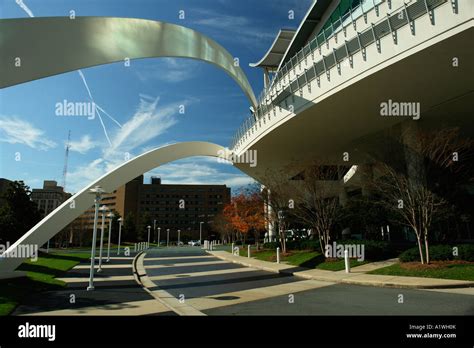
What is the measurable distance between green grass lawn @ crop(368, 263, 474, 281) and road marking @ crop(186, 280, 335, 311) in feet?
11.0

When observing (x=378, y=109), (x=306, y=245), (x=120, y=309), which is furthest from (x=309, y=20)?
(x=120, y=309)

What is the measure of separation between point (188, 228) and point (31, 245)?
110 meters

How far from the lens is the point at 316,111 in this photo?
74.5ft

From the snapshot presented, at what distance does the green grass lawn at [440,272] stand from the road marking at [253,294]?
3339 mm

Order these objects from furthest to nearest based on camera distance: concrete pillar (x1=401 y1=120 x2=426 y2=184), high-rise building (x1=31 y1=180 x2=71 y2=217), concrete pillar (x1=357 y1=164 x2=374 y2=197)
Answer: high-rise building (x1=31 y1=180 x2=71 y2=217), concrete pillar (x1=357 y1=164 x2=374 y2=197), concrete pillar (x1=401 y1=120 x2=426 y2=184)

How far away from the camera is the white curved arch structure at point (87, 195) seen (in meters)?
13.3

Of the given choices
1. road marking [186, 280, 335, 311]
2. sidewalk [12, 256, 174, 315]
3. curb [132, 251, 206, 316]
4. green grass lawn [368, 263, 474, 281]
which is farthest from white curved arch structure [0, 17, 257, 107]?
green grass lawn [368, 263, 474, 281]

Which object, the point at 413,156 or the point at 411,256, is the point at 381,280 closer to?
the point at 411,256

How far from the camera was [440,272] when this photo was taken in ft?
45.0

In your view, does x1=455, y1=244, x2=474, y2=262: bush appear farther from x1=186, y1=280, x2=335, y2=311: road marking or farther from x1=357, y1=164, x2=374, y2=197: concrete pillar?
x1=357, y1=164, x2=374, y2=197: concrete pillar

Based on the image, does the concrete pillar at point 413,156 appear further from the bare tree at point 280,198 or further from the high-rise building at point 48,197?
the high-rise building at point 48,197

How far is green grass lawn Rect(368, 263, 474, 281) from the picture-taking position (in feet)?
42.5
